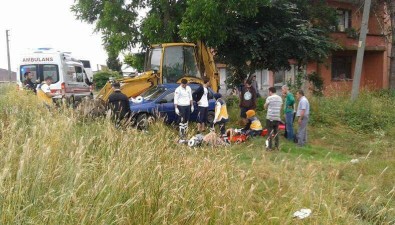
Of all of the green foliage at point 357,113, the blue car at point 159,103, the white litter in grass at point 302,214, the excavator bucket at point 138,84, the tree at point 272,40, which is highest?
the tree at point 272,40

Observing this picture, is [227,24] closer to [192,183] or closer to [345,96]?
[345,96]

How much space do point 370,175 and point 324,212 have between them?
4.08m

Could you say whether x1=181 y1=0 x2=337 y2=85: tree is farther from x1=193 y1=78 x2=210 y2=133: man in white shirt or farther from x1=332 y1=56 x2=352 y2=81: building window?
x1=332 y1=56 x2=352 y2=81: building window

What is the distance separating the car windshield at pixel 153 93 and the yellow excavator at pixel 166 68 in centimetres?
71

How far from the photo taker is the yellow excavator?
1552 centimetres

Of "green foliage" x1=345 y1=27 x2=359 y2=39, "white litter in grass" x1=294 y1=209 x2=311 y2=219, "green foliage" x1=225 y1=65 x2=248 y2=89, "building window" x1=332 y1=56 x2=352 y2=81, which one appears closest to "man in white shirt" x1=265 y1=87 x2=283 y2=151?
"white litter in grass" x1=294 y1=209 x2=311 y2=219

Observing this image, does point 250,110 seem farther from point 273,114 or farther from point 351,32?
point 351,32

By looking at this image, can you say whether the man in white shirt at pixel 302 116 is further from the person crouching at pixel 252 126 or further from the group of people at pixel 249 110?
the person crouching at pixel 252 126

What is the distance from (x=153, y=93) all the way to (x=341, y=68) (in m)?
19.1

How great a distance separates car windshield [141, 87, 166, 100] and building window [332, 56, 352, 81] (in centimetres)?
1779

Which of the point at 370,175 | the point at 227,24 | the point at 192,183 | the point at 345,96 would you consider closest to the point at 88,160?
the point at 192,183

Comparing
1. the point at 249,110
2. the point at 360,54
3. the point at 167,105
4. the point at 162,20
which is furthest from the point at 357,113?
the point at 162,20

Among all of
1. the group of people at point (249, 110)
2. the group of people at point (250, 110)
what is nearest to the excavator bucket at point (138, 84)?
the group of people at point (249, 110)

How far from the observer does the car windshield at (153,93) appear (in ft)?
47.3
